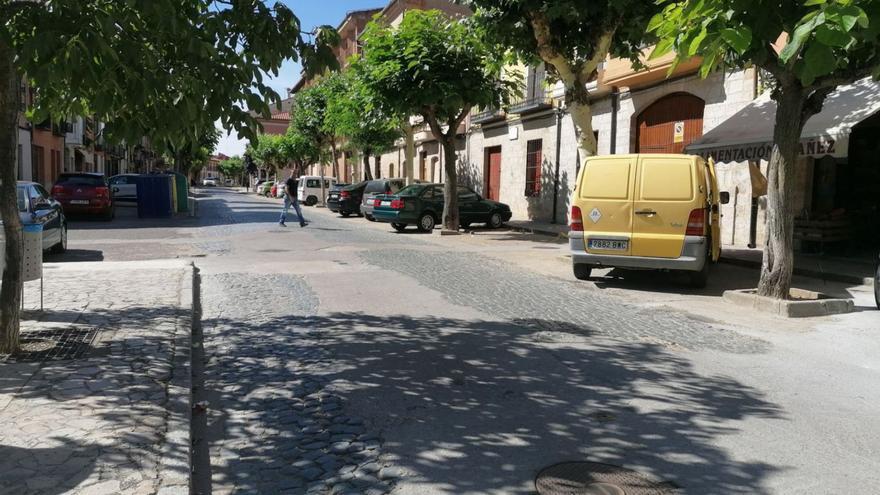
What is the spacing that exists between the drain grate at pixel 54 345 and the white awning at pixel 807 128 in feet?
32.8

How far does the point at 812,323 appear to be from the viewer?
781cm

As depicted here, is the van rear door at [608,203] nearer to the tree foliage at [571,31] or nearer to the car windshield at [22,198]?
the tree foliage at [571,31]

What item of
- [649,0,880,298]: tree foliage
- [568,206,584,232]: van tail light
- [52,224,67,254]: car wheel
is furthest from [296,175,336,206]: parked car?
[649,0,880,298]: tree foliage

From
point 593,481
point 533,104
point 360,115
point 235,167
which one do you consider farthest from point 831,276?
point 235,167

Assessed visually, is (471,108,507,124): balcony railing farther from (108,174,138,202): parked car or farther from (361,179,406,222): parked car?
(108,174,138,202): parked car

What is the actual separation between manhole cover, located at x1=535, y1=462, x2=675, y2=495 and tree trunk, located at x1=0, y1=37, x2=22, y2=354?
4273mm

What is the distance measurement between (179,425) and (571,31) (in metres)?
10.7

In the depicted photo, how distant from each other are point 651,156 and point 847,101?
429 cm

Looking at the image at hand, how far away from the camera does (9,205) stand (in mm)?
5340

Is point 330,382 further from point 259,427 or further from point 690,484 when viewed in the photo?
point 690,484

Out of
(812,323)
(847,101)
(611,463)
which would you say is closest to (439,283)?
(812,323)

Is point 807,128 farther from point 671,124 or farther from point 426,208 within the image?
point 426,208

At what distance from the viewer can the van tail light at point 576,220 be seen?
33.1 ft

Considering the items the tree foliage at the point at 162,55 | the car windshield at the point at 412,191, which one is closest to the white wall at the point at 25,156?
the car windshield at the point at 412,191
